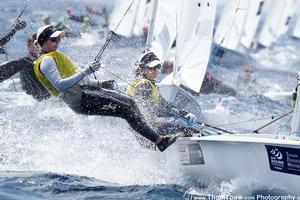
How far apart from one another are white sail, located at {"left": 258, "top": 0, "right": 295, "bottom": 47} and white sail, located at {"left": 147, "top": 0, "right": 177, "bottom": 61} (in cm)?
1299

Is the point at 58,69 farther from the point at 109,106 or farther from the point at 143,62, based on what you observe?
the point at 143,62

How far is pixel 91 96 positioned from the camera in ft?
17.3

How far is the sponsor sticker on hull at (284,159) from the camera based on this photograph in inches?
178

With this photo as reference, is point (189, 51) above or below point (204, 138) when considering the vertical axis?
below

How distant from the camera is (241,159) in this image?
482cm

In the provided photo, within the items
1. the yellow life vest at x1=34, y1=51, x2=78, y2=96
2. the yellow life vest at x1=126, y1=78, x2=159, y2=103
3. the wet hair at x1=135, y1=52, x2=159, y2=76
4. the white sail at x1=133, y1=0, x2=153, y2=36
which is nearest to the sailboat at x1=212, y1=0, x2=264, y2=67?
the white sail at x1=133, y1=0, x2=153, y2=36

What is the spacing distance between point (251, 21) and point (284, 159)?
14.4 meters

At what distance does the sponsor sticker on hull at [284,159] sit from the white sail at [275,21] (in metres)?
16.8

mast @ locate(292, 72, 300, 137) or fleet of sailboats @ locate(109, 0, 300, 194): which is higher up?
mast @ locate(292, 72, 300, 137)

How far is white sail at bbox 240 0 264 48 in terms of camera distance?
17284 mm

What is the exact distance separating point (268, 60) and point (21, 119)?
15.4 metres

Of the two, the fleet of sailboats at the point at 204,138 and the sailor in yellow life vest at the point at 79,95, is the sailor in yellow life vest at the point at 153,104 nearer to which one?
the fleet of sailboats at the point at 204,138

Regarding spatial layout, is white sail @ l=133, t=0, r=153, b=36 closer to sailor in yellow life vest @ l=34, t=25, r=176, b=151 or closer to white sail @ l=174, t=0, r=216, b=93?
white sail @ l=174, t=0, r=216, b=93

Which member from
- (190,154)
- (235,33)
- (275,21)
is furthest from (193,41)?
(275,21)
